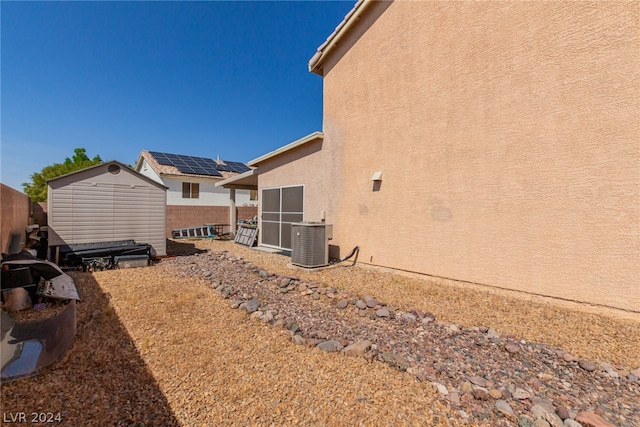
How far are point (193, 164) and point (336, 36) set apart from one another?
13795 millimetres

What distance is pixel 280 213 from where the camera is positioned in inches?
406

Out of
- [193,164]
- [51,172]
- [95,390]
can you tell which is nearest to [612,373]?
[95,390]

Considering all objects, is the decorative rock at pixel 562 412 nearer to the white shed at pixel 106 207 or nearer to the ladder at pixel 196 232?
the white shed at pixel 106 207

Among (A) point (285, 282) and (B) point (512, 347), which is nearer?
(B) point (512, 347)

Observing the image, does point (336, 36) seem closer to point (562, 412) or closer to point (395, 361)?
point (395, 361)

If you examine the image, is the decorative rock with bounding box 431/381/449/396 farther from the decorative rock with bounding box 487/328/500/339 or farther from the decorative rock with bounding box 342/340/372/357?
the decorative rock with bounding box 487/328/500/339

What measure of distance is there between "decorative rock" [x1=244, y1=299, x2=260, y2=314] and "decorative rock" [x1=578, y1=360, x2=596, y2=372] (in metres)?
4.32

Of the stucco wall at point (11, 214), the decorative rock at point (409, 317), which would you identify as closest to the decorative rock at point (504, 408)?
the decorative rock at point (409, 317)

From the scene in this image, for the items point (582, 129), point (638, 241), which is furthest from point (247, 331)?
point (582, 129)

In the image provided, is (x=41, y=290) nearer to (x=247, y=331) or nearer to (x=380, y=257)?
(x=247, y=331)

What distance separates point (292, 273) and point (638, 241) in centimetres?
622

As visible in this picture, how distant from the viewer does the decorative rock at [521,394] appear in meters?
2.51

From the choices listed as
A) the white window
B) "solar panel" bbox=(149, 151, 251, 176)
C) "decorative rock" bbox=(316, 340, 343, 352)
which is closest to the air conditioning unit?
"decorative rock" bbox=(316, 340, 343, 352)

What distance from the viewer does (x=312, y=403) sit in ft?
7.98
